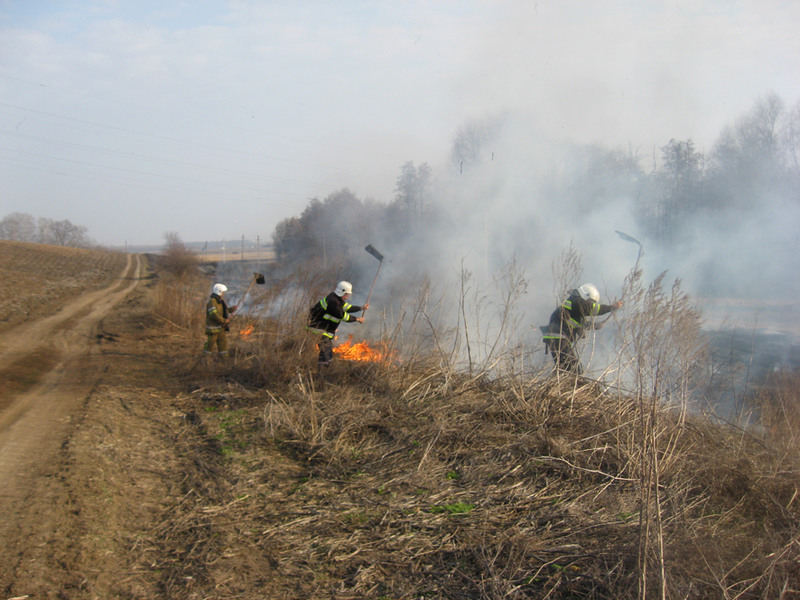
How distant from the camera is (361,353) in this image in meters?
8.27

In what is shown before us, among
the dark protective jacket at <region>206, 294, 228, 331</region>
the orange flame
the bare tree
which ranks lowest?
the orange flame

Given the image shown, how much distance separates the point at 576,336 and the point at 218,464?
15.8 feet

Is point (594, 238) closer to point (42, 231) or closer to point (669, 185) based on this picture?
point (669, 185)

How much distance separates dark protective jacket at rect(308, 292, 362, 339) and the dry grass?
1.38m

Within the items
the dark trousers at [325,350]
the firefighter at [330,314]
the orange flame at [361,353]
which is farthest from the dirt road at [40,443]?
the orange flame at [361,353]

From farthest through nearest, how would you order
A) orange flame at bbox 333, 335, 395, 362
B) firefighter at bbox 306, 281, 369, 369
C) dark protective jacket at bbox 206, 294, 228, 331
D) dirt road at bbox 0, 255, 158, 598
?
dark protective jacket at bbox 206, 294, 228, 331
firefighter at bbox 306, 281, 369, 369
orange flame at bbox 333, 335, 395, 362
dirt road at bbox 0, 255, 158, 598

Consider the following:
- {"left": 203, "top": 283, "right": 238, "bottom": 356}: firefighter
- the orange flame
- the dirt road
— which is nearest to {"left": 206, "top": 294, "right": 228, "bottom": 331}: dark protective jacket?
{"left": 203, "top": 283, "right": 238, "bottom": 356}: firefighter

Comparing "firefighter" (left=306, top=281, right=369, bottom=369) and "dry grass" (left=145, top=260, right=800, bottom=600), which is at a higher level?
"firefighter" (left=306, top=281, right=369, bottom=369)

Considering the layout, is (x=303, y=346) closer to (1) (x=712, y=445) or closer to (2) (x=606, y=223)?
(1) (x=712, y=445)

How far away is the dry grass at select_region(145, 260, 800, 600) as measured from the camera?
9.03 ft

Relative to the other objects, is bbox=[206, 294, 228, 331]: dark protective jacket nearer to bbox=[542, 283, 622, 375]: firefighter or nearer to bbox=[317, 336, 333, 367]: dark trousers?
Result: bbox=[317, 336, 333, 367]: dark trousers

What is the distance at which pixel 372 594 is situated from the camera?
8.92 ft

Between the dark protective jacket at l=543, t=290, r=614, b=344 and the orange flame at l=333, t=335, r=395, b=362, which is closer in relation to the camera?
the orange flame at l=333, t=335, r=395, b=362

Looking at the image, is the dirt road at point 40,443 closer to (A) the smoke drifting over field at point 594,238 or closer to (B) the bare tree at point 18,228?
(A) the smoke drifting over field at point 594,238
